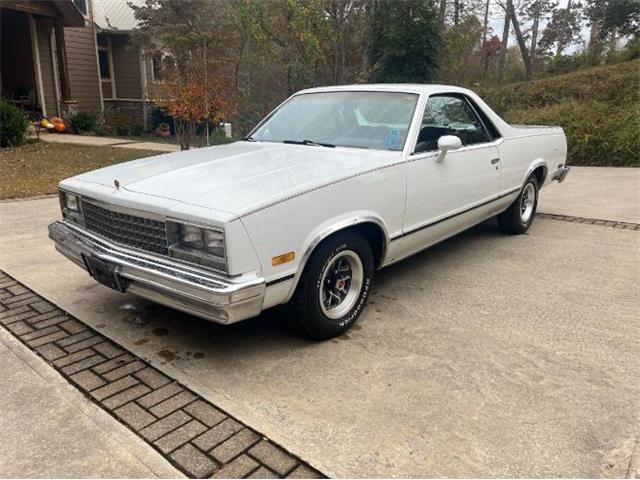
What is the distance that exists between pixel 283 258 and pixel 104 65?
20.6 meters

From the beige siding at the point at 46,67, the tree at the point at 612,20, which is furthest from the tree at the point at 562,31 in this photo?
the beige siding at the point at 46,67

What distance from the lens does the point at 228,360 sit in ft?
10.3

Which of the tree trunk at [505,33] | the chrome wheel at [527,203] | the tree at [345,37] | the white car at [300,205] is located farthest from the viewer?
the tree trunk at [505,33]

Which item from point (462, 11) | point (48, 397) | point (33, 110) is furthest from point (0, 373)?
point (462, 11)

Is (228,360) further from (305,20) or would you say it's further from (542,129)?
(305,20)

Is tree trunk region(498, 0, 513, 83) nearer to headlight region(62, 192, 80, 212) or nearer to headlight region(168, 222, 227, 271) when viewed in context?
headlight region(62, 192, 80, 212)

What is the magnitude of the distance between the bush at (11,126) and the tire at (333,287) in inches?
440

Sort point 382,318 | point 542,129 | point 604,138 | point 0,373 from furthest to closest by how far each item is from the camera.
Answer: point 604,138 < point 542,129 < point 382,318 < point 0,373

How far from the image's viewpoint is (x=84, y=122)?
1638 cm

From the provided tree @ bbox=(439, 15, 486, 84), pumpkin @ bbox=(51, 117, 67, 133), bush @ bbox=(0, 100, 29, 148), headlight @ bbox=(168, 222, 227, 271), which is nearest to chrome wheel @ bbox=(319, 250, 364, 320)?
Result: headlight @ bbox=(168, 222, 227, 271)

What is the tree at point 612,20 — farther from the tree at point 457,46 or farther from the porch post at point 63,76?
the porch post at point 63,76

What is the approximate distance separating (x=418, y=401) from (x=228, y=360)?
1.14m

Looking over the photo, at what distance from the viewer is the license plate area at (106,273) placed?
122 inches

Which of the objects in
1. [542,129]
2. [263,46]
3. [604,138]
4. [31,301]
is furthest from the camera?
[263,46]
